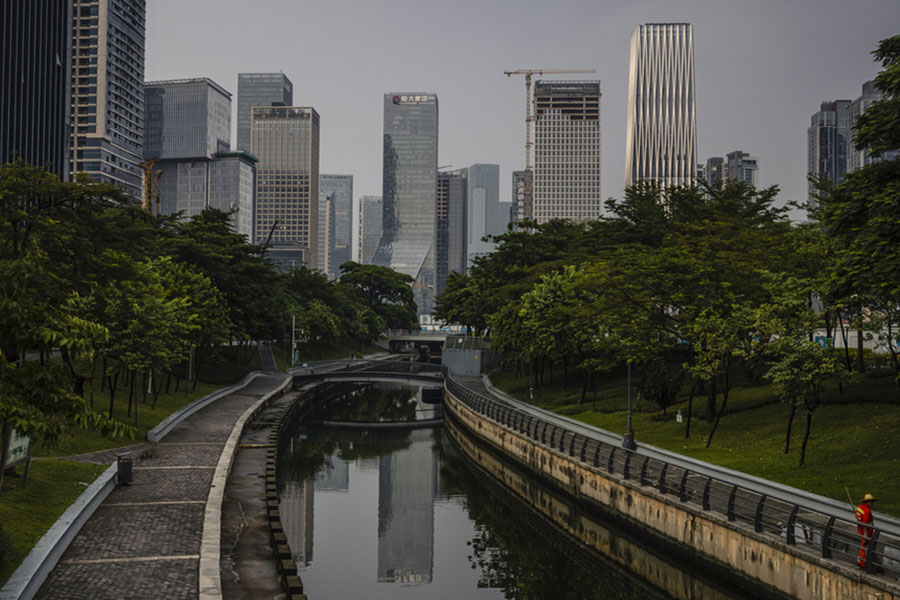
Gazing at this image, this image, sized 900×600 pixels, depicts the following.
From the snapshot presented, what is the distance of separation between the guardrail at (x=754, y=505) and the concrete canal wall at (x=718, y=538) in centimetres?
34

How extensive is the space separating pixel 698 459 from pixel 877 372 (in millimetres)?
14313

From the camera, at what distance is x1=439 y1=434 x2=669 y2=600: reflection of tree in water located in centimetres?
2741

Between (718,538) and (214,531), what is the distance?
15529 mm

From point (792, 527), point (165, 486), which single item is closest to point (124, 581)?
point (165, 486)

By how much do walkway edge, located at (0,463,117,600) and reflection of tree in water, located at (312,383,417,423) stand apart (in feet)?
167

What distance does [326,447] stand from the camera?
205 ft

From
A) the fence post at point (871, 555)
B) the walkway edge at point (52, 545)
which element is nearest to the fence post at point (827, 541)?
the fence post at point (871, 555)

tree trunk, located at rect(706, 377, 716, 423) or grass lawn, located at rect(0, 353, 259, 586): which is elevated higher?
tree trunk, located at rect(706, 377, 716, 423)

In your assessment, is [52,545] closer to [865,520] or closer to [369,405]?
[865,520]

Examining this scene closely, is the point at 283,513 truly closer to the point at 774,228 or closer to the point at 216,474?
the point at 216,474

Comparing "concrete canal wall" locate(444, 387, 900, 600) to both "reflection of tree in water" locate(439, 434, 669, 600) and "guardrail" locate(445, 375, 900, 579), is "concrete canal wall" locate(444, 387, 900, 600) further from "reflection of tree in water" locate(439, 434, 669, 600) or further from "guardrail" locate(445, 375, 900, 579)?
"reflection of tree in water" locate(439, 434, 669, 600)

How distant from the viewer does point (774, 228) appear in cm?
5662

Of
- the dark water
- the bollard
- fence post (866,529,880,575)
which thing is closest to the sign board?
the bollard

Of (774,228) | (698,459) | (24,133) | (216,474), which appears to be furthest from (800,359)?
(24,133)
